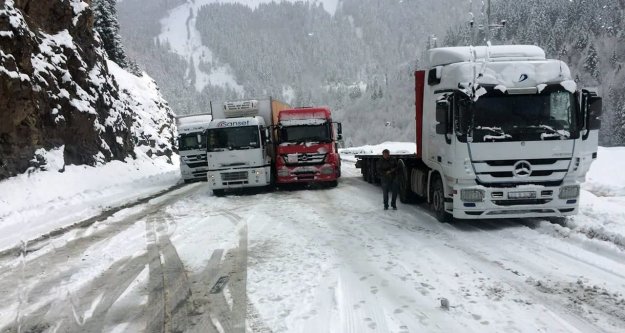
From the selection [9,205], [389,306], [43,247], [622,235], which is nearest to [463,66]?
[622,235]

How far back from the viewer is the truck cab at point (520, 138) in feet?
26.4

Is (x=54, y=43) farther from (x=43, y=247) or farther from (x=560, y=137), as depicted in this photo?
(x=560, y=137)

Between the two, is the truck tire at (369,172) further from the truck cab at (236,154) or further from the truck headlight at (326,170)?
the truck cab at (236,154)

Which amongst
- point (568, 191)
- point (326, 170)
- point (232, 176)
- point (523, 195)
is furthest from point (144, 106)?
point (568, 191)

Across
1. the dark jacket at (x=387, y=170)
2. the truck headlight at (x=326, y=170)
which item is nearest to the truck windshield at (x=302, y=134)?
the truck headlight at (x=326, y=170)

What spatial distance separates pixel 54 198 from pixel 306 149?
357 inches

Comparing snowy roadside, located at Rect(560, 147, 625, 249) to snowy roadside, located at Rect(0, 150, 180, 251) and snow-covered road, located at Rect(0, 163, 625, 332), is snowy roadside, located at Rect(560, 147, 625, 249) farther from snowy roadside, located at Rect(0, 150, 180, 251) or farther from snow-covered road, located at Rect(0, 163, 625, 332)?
snowy roadside, located at Rect(0, 150, 180, 251)

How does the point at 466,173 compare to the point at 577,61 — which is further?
the point at 577,61

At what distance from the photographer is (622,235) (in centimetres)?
696

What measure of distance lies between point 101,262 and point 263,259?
2.70 metres

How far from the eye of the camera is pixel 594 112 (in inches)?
314

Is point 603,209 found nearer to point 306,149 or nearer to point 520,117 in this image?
point 520,117

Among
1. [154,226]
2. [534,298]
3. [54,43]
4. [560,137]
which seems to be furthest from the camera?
[54,43]

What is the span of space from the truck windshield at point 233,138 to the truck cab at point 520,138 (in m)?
8.65
